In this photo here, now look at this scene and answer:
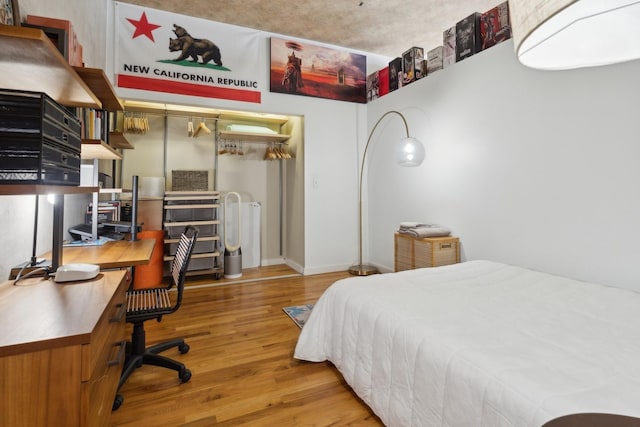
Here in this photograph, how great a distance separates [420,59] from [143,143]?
144 inches

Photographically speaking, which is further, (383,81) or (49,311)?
(383,81)

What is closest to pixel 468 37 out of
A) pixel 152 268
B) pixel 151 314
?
pixel 151 314

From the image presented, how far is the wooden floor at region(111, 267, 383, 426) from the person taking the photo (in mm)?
Result: 1553

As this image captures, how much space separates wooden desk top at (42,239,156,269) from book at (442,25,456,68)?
3238 millimetres

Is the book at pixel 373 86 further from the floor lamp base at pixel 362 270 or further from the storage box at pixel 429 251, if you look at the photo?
the floor lamp base at pixel 362 270

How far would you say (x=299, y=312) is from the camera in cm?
291

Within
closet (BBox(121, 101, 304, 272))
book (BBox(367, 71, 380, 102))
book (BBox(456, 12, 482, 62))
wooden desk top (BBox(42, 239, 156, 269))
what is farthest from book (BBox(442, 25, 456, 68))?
wooden desk top (BBox(42, 239, 156, 269))

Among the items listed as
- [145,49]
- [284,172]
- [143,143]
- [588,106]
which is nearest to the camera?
[588,106]

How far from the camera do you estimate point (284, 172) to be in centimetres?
493

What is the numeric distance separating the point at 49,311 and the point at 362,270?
352 centimetres

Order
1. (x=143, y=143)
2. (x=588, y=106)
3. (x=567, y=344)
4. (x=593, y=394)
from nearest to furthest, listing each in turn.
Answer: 1. (x=593, y=394)
2. (x=567, y=344)
3. (x=588, y=106)
4. (x=143, y=143)

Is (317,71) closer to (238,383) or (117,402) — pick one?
(238,383)

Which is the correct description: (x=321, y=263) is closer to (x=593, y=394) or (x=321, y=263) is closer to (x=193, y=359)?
(x=193, y=359)

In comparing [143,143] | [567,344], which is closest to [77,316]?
[567,344]
